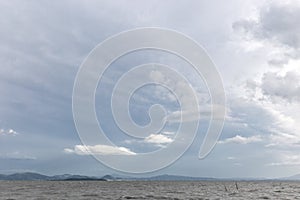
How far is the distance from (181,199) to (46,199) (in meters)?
31.6

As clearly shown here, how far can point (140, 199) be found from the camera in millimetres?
80188

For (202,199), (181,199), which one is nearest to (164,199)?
(181,199)

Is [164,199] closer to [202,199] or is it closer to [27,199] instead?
[202,199]

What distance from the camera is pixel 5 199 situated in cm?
8044

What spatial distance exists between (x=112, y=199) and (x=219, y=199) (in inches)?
988

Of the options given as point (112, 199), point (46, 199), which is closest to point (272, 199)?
point (112, 199)

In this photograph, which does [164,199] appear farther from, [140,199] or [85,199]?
[85,199]

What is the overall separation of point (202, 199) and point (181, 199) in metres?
5.16

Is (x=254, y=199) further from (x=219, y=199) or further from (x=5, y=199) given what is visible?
(x=5, y=199)

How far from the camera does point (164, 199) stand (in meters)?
81.8

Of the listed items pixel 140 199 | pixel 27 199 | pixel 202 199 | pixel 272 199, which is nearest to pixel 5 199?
pixel 27 199

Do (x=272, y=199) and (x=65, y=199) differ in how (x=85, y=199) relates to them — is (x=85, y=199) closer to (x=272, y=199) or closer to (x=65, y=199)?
(x=65, y=199)

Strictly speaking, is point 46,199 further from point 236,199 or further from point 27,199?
point 236,199

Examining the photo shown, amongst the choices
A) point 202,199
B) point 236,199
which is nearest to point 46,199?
point 202,199
